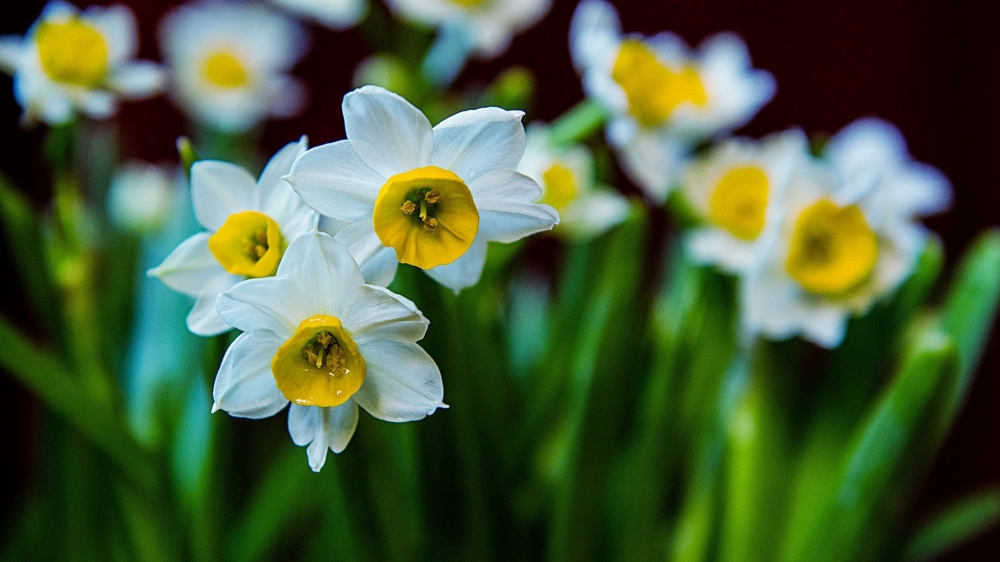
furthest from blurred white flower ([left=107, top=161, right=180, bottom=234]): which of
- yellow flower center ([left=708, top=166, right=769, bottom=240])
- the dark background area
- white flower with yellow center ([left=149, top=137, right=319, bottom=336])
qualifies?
yellow flower center ([left=708, top=166, right=769, bottom=240])

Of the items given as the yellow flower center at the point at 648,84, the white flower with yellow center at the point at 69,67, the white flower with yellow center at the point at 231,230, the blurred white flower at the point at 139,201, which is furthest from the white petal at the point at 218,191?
the blurred white flower at the point at 139,201

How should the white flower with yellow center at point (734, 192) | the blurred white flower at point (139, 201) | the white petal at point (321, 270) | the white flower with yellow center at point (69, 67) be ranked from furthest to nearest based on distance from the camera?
1. the blurred white flower at point (139, 201)
2. the white flower with yellow center at point (734, 192)
3. the white flower with yellow center at point (69, 67)
4. the white petal at point (321, 270)

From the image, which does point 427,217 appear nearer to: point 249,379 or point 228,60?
point 249,379

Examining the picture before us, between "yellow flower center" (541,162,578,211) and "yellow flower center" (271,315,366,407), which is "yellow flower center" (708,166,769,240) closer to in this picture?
"yellow flower center" (541,162,578,211)

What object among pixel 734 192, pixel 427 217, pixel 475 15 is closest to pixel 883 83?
pixel 734 192

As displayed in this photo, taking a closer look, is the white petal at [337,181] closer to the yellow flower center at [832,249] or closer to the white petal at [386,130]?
the white petal at [386,130]

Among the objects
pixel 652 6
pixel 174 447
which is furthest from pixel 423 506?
pixel 652 6
